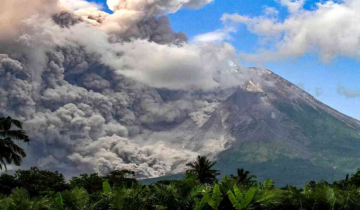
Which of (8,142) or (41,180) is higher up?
(41,180)

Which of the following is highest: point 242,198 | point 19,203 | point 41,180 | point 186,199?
point 41,180

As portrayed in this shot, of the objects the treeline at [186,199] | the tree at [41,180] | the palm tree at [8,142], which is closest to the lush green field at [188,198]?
the treeline at [186,199]

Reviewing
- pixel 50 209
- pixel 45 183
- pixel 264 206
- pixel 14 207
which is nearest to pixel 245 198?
pixel 264 206

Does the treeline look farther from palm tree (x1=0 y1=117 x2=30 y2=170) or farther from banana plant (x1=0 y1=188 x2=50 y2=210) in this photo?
palm tree (x1=0 y1=117 x2=30 y2=170)

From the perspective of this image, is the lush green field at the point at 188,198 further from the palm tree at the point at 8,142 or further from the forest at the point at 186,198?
the palm tree at the point at 8,142

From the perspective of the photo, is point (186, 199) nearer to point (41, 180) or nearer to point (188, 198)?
point (188, 198)

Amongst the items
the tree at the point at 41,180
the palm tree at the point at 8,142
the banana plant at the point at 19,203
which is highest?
the tree at the point at 41,180

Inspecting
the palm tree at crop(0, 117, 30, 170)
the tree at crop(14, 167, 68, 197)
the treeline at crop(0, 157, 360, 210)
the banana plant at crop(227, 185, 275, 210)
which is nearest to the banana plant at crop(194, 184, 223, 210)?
the treeline at crop(0, 157, 360, 210)

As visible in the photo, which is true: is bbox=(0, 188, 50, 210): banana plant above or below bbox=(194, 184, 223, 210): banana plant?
above

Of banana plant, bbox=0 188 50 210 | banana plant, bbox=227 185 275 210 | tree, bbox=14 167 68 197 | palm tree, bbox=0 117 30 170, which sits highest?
tree, bbox=14 167 68 197

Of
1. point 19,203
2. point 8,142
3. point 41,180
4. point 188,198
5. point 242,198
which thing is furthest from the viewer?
point 41,180

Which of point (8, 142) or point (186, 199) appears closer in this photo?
point (186, 199)

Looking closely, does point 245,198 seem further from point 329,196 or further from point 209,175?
point 209,175

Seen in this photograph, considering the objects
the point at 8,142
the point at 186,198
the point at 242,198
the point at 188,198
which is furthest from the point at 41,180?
the point at 242,198
